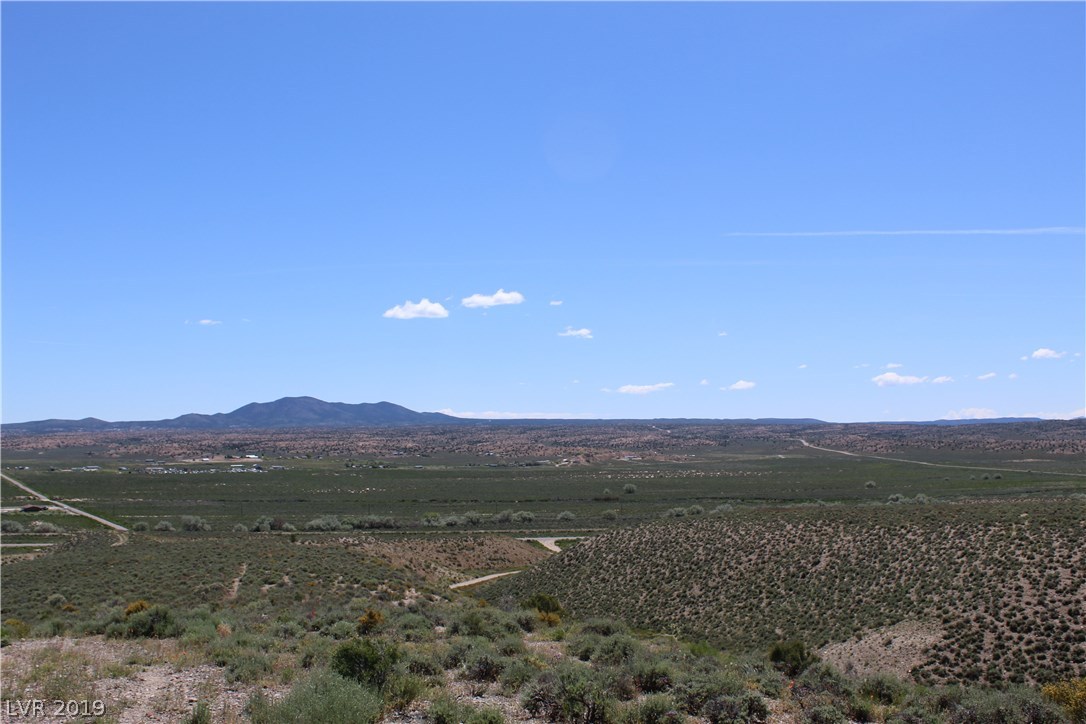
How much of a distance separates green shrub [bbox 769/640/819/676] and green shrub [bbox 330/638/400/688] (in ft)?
39.3

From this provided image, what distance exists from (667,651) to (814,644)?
740 centimetres

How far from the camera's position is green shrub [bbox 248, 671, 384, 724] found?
36.5 ft

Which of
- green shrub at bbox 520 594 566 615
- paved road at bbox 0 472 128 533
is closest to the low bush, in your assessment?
green shrub at bbox 520 594 566 615

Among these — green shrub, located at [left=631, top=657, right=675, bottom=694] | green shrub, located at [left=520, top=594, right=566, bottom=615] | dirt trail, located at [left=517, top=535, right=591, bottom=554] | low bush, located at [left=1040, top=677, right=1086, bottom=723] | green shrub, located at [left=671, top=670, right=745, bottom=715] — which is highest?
green shrub, located at [left=671, top=670, right=745, bottom=715]

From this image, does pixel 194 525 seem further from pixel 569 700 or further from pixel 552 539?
pixel 569 700

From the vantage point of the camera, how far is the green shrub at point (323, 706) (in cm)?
1112

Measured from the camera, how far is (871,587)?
95.4ft

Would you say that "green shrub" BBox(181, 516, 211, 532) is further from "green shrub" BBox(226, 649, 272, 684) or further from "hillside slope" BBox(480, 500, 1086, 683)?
"green shrub" BBox(226, 649, 272, 684)

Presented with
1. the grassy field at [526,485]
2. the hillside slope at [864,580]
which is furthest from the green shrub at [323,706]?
the grassy field at [526,485]

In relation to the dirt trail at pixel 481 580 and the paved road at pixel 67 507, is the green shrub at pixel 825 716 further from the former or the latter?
the paved road at pixel 67 507

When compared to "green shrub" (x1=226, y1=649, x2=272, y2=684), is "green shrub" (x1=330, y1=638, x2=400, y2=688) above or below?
above

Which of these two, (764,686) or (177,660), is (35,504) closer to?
(177,660)

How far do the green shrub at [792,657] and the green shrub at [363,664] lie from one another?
1199 cm

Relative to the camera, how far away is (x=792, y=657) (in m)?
22.4
